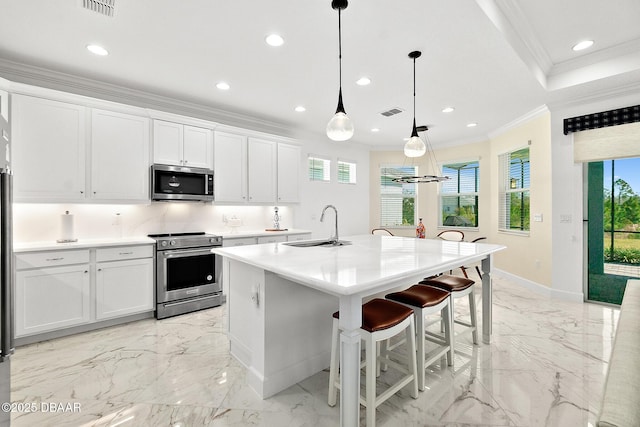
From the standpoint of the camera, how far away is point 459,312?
3535 millimetres

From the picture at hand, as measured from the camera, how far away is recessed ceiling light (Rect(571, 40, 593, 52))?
298 centimetres

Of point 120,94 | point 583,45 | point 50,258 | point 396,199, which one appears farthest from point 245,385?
point 396,199

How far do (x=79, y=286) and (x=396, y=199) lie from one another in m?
5.79

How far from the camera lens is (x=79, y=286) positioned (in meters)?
2.90

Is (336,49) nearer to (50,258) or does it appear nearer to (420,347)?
(420,347)

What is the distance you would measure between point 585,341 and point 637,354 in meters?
2.32

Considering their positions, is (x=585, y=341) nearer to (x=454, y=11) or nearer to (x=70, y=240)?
(x=454, y=11)

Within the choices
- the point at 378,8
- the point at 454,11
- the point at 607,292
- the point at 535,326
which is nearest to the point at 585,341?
the point at 535,326

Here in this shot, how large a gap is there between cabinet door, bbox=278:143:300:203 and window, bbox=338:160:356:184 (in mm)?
1360

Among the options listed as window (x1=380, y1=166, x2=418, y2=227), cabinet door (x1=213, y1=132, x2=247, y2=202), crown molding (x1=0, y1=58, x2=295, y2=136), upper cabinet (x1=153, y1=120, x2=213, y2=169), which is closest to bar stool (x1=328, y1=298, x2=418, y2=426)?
cabinet door (x1=213, y1=132, x2=247, y2=202)

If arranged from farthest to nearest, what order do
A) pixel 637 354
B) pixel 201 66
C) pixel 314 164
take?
pixel 314 164 < pixel 201 66 < pixel 637 354

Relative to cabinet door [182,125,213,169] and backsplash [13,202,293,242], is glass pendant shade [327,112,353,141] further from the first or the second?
backsplash [13,202,293,242]

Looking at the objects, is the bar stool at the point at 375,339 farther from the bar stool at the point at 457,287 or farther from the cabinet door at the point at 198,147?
the cabinet door at the point at 198,147

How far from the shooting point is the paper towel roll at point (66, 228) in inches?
123
